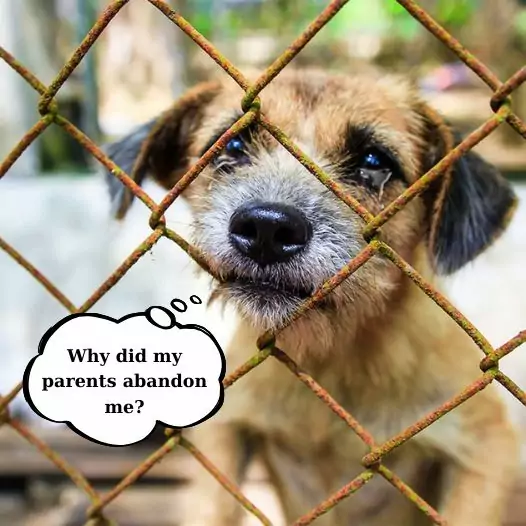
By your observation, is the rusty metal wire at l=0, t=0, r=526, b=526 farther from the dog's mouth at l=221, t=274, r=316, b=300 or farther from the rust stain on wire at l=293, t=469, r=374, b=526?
the dog's mouth at l=221, t=274, r=316, b=300

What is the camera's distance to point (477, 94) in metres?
4.89

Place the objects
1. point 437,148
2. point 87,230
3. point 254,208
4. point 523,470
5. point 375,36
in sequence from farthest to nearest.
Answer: point 375,36 → point 87,230 → point 523,470 → point 437,148 → point 254,208

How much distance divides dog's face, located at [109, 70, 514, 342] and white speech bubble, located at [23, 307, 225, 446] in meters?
0.21

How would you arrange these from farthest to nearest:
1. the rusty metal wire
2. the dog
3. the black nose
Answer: the dog < the black nose < the rusty metal wire

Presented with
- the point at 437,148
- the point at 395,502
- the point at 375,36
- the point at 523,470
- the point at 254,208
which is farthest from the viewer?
the point at 375,36

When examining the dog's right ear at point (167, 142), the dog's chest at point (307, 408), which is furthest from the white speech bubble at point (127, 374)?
the dog's right ear at point (167, 142)

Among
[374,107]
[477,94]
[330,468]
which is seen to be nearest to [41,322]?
[330,468]

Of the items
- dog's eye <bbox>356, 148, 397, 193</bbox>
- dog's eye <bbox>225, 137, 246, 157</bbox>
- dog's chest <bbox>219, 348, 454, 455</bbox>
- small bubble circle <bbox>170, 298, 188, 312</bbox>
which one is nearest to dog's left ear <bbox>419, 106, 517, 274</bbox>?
dog's eye <bbox>356, 148, 397, 193</bbox>

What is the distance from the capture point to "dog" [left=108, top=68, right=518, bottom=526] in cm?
160

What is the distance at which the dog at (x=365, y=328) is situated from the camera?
1604 millimetres

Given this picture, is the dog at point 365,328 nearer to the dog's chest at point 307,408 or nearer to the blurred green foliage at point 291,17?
the dog's chest at point 307,408

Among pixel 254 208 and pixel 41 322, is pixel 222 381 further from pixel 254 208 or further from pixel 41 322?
pixel 41 322

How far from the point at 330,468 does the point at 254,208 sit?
2.94 ft

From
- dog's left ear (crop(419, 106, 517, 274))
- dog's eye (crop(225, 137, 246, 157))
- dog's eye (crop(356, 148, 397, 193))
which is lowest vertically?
dog's left ear (crop(419, 106, 517, 274))
